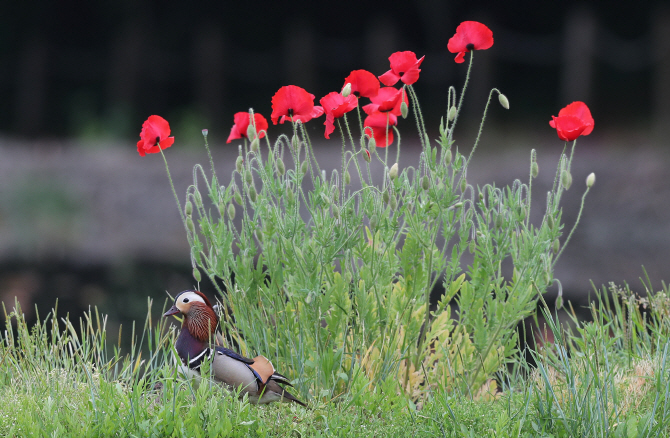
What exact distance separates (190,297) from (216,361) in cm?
18

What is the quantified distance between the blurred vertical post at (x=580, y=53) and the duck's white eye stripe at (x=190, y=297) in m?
7.15

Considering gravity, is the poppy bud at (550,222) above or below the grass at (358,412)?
above

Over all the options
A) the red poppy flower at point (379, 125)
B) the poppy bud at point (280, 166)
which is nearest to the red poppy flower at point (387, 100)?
the red poppy flower at point (379, 125)

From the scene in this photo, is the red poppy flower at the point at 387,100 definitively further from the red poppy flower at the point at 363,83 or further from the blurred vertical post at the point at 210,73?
the blurred vertical post at the point at 210,73

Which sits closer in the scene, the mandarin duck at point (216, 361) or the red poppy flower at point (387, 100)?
the mandarin duck at point (216, 361)

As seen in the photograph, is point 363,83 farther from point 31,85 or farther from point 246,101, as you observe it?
point 31,85

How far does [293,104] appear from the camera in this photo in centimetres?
196

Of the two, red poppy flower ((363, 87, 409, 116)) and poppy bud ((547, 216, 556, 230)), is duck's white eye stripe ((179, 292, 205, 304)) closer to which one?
red poppy flower ((363, 87, 409, 116))

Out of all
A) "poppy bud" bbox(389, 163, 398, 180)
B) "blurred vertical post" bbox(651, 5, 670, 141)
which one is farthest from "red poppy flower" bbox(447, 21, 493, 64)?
"blurred vertical post" bbox(651, 5, 670, 141)

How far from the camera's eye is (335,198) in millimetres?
2166

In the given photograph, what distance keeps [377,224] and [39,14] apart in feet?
31.9

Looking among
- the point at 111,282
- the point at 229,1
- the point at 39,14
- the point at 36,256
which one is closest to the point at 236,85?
the point at 229,1

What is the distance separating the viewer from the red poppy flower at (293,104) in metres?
1.94

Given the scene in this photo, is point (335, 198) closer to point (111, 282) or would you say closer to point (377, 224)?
point (377, 224)
